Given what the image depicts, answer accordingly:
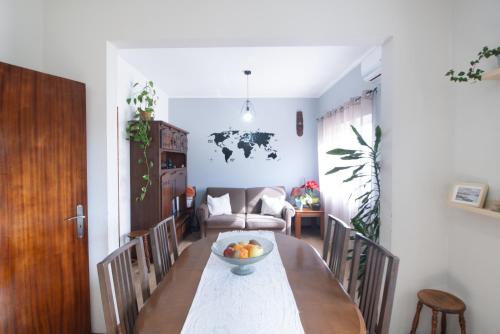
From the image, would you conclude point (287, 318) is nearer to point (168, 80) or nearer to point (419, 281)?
point (419, 281)

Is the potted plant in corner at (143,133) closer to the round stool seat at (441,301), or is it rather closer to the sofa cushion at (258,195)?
the sofa cushion at (258,195)

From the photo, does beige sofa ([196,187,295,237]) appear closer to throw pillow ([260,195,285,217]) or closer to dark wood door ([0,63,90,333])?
throw pillow ([260,195,285,217])

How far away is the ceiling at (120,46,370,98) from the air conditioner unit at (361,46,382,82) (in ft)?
0.66

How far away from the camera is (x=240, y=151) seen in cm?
472

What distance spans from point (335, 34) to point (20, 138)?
2.14 meters

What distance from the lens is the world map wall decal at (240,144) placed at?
15.5ft

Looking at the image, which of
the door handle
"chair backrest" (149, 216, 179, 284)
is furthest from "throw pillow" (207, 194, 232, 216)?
the door handle

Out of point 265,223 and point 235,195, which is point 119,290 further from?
point 235,195

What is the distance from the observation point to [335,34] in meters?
1.77

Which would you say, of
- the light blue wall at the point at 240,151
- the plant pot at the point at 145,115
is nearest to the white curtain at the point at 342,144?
the light blue wall at the point at 240,151

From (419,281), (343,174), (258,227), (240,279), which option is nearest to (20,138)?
(240,279)

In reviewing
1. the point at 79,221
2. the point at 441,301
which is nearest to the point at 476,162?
the point at 441,301

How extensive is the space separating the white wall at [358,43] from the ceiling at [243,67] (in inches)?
33.3

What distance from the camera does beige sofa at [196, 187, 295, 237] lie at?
388cm
